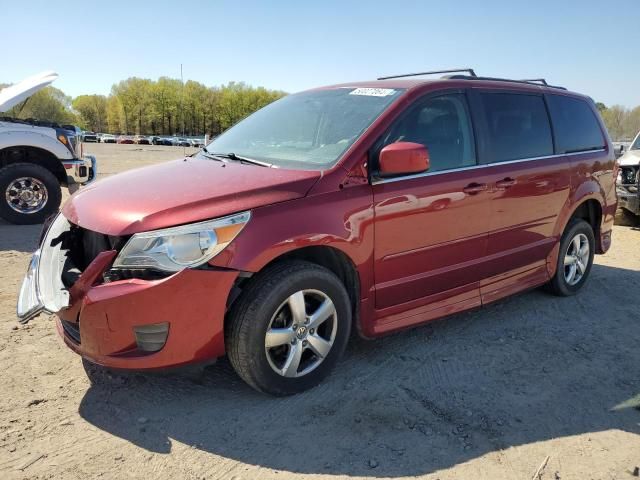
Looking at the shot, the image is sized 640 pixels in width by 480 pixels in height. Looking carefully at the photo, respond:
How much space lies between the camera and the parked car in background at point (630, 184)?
27.8ft

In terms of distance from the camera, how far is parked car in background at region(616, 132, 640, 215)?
847cm

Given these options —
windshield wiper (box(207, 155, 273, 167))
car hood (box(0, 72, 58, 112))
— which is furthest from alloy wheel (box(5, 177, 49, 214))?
windshield wiper (box(207, 155, 273, 167))

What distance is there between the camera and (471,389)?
3240mm

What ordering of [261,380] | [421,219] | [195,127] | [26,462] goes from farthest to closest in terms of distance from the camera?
[195,127] < [421,219] < [261,380] < [26,462]

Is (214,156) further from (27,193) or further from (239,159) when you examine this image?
(27,193)

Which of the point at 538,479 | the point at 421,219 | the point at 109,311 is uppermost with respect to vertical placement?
the point at 421,219

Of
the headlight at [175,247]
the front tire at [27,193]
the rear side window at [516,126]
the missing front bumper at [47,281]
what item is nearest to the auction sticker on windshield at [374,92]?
the rear side window at [516,126]

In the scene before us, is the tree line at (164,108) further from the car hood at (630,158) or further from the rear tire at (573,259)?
the rear tire at (573,259)

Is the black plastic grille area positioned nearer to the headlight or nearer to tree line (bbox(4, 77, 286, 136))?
the headlight

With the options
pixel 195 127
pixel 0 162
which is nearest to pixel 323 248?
pixel 0 162

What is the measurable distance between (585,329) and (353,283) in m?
2.24

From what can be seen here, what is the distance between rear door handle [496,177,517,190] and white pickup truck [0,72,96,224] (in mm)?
6259

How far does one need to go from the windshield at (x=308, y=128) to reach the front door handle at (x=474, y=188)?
0.80 metres

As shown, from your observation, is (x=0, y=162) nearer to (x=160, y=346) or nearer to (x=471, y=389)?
(x=160, y=346)
